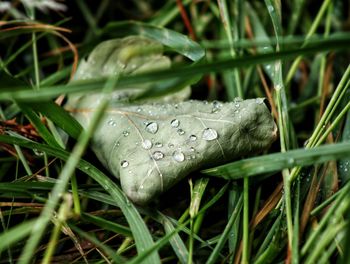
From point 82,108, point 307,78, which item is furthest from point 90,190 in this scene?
point 307,78

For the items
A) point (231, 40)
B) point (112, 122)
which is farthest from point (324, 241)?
point (231, 40)

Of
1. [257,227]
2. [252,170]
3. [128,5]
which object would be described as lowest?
[257,227]

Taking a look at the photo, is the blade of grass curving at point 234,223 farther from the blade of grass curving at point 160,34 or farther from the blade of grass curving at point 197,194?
the blade of grass curving at point 160,34

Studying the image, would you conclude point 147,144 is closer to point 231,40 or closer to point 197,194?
point 197,194

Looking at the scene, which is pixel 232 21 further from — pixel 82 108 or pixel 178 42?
pixel 82 108

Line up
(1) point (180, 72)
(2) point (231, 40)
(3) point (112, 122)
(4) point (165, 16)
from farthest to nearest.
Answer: (4) point (165, 16) < (2) point (231, 40) < (3) point (112, 122) < (1) point (180, 72)

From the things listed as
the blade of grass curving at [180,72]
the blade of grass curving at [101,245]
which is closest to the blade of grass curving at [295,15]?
the blade of grass curving at [180,72]
